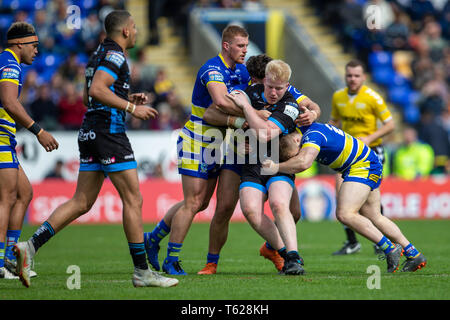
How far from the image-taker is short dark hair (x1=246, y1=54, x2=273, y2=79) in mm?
8961

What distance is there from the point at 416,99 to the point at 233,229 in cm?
993

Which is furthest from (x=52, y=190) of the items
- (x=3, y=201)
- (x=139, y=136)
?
(x=3, y=201)

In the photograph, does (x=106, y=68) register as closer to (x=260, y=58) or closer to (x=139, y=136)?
(x=260, y=58)

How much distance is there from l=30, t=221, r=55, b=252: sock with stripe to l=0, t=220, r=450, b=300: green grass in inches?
16.4

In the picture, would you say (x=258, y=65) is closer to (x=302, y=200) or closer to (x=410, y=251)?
(x=410, y=251)

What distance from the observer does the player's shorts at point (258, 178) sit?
8734 mm

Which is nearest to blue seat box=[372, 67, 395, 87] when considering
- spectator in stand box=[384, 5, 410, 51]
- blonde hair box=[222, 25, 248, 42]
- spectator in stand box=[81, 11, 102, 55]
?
spectator in stand box=[384, 5, 410, 51]

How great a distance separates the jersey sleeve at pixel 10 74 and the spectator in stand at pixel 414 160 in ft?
44.5

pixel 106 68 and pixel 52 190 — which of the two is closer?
pixel 106 68

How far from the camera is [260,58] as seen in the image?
9023 mm

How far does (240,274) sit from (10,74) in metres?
3.41

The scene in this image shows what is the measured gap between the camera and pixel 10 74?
8.47m

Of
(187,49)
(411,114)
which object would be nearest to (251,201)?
(411,114)

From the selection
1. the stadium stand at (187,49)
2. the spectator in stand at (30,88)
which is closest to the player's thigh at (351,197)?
the stadium stand at (187,49)
